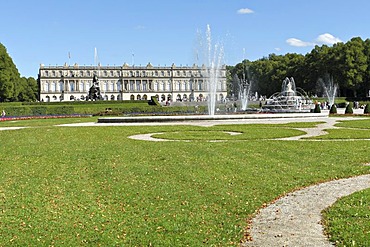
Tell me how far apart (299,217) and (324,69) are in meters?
66.6

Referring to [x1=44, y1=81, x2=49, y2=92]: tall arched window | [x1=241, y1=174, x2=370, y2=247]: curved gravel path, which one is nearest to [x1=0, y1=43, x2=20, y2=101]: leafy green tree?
[x1=44, y1=81, x2=49, y2=92]: tall arched window

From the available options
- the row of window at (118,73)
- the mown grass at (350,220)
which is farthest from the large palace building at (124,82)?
the mown grass at (350,220)

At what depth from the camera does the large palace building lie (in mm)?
117750

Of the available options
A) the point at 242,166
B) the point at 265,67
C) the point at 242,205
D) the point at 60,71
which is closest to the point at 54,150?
the point at 242,166

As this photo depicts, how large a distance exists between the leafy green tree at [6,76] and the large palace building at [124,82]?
4680 cm

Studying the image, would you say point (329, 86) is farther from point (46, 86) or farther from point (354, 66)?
point (46, 86)

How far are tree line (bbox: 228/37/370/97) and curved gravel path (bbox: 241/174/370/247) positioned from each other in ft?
192

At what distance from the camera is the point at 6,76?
6281 centimetres

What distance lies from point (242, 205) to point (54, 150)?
7656 millimetres

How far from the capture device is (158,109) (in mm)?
45781

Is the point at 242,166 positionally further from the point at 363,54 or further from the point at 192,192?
the point at 363,54

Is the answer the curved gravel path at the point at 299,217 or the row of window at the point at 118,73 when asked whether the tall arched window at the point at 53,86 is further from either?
the curved gravel path at the point at 299,217

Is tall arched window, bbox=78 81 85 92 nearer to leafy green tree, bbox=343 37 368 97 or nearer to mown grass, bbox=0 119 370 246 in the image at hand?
leafy green tree, bbox=343 37 368 97

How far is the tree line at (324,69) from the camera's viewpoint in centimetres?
6306
